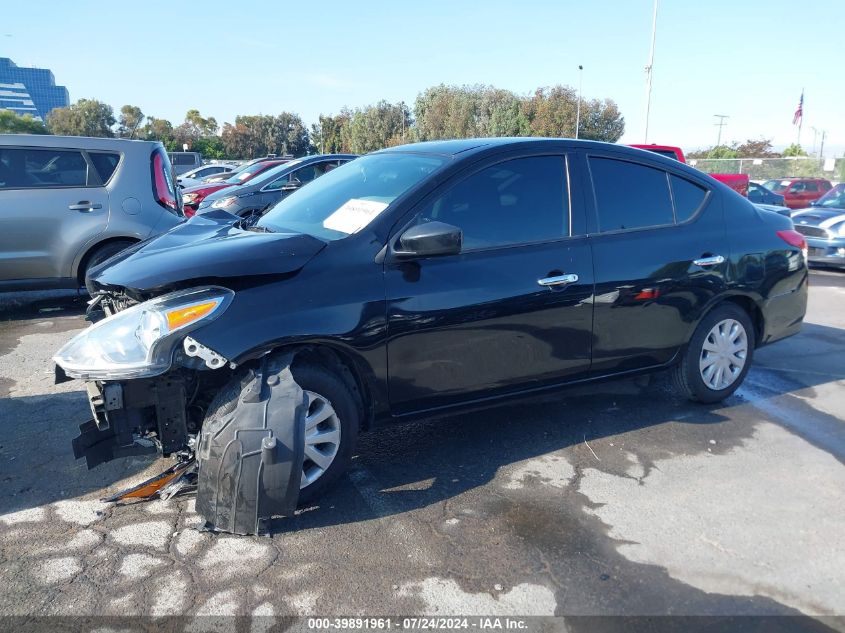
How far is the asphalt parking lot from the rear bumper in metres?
7.73

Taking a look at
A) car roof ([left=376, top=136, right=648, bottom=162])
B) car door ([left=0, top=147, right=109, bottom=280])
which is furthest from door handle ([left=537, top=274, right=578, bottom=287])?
car door ([left=0, top=147, right=109, bottom=280])

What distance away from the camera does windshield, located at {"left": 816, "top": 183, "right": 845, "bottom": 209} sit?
12.6 metres

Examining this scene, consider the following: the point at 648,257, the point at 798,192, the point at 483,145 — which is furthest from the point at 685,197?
the point at 798,192

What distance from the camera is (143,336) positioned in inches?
115

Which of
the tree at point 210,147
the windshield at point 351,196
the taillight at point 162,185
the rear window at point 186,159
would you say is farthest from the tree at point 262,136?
the windshield at point 351,196

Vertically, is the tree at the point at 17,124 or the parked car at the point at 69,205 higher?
the tree at the point at 17,124

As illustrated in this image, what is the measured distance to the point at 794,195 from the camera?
21219mm

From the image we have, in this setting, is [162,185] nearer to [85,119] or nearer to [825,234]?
[825,234]

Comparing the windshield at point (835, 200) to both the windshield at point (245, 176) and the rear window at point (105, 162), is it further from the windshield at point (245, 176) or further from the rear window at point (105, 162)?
the rear window at point (105, 162)

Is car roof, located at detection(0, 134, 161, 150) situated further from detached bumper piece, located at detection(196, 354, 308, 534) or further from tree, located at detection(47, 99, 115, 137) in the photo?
tree, located at detection(47, 99, 115, 137)

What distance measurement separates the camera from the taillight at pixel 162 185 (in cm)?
740

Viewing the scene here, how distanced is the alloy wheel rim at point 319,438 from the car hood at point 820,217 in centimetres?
1093

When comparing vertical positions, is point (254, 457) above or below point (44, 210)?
below

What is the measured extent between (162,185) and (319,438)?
5.36m
